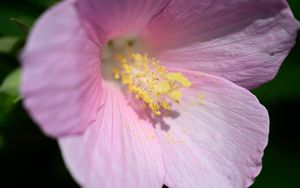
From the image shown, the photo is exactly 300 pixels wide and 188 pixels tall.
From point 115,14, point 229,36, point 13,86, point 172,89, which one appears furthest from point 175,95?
point 13,86

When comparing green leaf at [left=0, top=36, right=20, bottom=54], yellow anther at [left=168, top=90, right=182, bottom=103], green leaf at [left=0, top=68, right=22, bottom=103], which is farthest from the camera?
yellow anther at [left=168, top=90, right=182, bottom=103]

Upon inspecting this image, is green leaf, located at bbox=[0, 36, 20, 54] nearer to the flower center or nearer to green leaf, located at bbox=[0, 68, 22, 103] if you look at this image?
green leaf, located at bbox=[0, 68, 22, 103]

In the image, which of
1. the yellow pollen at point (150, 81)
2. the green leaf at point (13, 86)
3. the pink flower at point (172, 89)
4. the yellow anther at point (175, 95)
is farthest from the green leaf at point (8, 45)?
the yellow anther at point (175, 95)

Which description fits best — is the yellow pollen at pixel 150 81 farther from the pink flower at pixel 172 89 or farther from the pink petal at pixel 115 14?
the pink petal at pixel 115 14

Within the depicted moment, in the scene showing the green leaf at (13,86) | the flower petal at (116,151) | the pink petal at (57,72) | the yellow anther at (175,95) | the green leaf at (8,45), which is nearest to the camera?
the pink petal at (57,72)

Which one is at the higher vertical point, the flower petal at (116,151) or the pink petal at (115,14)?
the pink petal at (115,14)

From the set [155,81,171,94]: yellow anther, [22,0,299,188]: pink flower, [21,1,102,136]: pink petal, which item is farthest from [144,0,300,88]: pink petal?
[21,1,102,136]: pink petal
